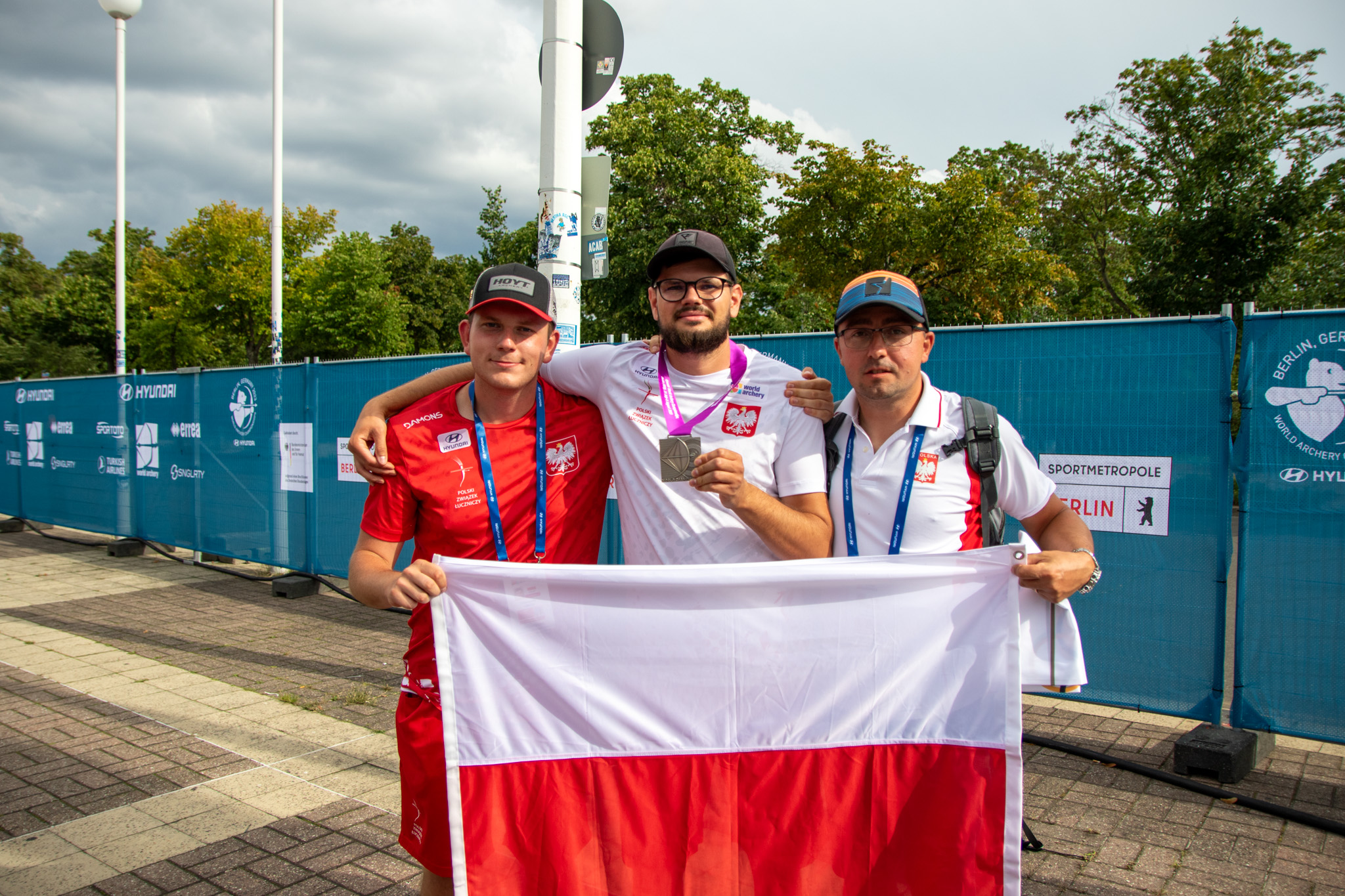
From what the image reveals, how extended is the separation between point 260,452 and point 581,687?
8.44 m

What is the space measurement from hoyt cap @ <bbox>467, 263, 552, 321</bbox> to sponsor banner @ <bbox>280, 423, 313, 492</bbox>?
284 inches

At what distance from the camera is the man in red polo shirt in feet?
8.31

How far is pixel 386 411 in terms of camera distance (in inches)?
117

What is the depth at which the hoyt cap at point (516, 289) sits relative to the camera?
2.58 metres

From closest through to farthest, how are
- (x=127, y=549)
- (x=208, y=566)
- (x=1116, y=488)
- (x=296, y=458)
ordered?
(x=1116, y=488) < (x=296, y=458) < (x=208, y=566) < (x=127, y=549)

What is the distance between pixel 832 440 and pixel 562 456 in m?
0.85

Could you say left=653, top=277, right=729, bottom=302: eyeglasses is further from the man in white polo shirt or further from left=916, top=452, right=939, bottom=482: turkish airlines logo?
left=916, top=452, right=939, bottom=482: turkish airlines logo

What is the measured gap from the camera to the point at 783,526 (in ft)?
8.07

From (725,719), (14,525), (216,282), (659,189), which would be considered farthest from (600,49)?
(216,282)

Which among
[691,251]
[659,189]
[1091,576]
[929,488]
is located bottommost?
[1091,576]

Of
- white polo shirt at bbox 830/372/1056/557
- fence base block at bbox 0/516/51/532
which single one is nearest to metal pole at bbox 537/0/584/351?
white polo shirt at bbox 830/372/1056/557

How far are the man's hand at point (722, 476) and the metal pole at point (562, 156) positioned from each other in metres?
2.76

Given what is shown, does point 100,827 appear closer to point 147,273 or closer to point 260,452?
point 260,452

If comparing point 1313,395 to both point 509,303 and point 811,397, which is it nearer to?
point 811,397
